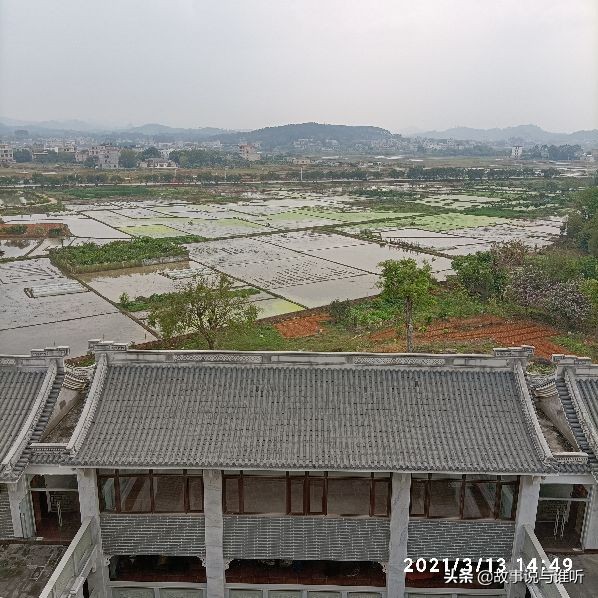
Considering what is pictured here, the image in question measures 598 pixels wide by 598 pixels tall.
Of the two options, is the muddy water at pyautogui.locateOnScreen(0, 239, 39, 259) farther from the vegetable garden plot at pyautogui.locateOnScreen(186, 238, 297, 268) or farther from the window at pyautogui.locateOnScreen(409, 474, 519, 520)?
the window at pyautogui.locateOnScreen(409, 474, 519, 520)

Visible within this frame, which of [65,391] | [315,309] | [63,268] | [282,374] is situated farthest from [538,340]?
[63,268]

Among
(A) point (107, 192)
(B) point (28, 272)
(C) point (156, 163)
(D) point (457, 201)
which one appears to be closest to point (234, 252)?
(B) point (28, 272)

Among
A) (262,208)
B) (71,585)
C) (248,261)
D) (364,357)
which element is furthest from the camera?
(262,208)

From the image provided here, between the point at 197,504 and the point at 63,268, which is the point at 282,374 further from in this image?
the point at 63,268

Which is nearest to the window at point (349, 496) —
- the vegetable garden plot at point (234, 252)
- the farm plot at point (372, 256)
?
the farm plot at point (372, 256)

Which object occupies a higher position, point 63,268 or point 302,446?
point 302,446
